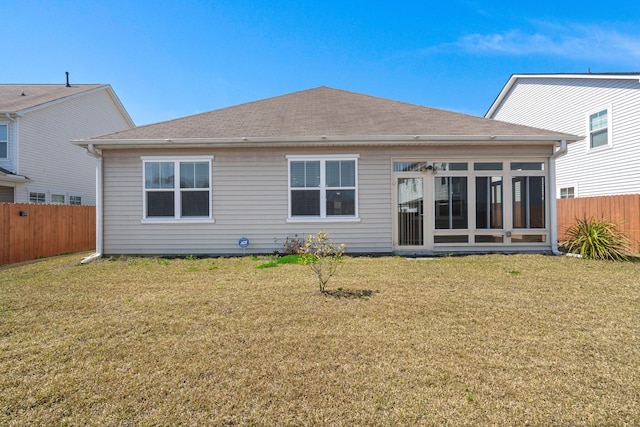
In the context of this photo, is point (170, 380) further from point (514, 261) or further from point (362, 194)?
point (514, 261)

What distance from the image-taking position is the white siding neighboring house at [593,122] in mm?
11281

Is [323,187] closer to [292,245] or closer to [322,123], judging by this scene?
[292,245]

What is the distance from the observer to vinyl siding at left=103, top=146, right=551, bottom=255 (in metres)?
8.88

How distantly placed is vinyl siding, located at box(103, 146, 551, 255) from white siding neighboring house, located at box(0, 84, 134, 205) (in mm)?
7477

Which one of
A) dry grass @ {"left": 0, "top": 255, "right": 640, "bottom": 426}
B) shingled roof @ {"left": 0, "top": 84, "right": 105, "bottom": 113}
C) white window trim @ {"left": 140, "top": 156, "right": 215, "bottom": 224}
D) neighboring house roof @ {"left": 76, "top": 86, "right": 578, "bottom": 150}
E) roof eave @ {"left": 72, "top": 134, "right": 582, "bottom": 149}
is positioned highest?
shingled roof @ {"left": 0, "top": 84, "right": 105, "bottom": 113}

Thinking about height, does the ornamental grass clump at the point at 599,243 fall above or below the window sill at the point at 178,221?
below

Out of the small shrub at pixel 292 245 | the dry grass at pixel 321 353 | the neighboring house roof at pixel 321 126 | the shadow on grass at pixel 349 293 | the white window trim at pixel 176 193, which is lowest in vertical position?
the dry grass at pixel 321 353

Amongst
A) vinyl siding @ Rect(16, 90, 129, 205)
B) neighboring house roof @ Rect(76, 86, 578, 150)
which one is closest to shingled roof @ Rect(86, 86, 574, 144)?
neighboring house roof @ Rect(76, 86, 578, 150)

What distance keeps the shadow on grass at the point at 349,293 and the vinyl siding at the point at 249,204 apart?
12.2 ft

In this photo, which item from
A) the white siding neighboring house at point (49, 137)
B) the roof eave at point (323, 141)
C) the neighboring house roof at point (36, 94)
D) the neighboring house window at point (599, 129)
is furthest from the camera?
the neighboring house roof at point (36, 94)

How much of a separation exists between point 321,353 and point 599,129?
15.4m

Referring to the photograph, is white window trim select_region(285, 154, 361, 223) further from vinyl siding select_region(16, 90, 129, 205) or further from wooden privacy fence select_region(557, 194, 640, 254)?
vinyl siding select_region(16, 90, 129, 205)

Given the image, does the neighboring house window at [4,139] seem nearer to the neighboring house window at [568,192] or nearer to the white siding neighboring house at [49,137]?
the white siding neighboring house at [49,137]

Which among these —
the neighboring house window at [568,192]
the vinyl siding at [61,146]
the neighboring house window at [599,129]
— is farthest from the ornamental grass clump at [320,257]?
the vinyl siding at [61,146]
